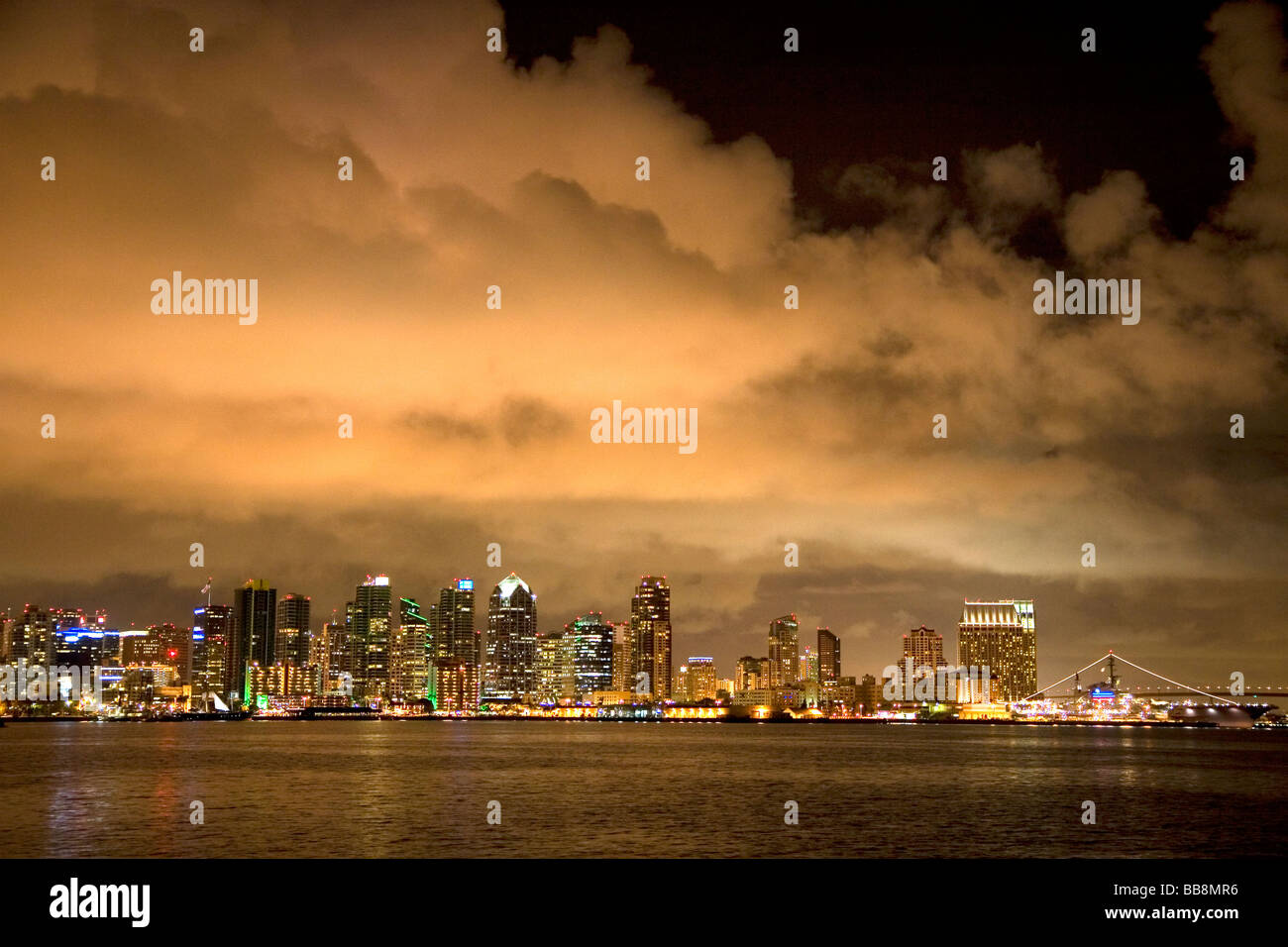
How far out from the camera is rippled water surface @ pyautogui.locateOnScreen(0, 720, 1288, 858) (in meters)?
38.6

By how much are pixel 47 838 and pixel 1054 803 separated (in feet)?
148

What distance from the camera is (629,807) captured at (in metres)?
50.5

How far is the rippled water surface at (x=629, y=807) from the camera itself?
127ft

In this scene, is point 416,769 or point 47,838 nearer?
point 47,838
